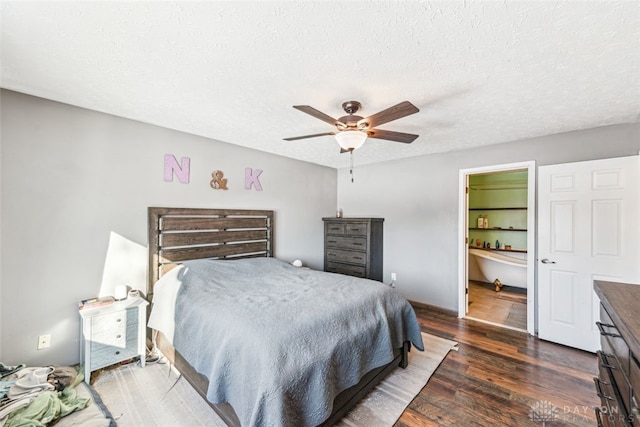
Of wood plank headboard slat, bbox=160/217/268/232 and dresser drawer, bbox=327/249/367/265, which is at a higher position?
wood plank headboard slat, bbox=160/217/268/232

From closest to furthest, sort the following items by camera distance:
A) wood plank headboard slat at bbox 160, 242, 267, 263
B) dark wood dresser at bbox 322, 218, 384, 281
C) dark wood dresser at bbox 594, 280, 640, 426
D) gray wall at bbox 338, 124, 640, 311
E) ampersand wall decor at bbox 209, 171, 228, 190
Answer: dark wood dresser at bbox 594, 280, 640, 426, wood plank headboard slat at bbox 160, 242, 267, 263, gray wall at bbox 338, 124, 640, 311, ampersand wall decor at bbox 209, 171, 228, 190, dark wood dresser at bbox 322, 218, 384, 281

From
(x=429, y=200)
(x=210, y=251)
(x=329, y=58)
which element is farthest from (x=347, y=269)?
(x=329, y=58)

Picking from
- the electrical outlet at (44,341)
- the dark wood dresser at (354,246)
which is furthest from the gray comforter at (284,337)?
the dark wood dresser at (354,246)

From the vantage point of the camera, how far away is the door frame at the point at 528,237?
3086 mm

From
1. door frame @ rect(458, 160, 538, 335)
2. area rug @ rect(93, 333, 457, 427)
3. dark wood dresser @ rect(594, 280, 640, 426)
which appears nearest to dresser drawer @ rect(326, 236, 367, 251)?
door frame @ rect(458, 160, 538, 335)

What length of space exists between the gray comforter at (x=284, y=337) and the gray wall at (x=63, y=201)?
852 millimetres

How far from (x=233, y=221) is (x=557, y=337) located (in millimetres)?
4000

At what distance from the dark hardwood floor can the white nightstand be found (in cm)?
234

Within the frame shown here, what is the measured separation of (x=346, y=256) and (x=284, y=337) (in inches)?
114

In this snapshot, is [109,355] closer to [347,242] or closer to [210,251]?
[210,251]

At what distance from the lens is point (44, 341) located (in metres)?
2.18

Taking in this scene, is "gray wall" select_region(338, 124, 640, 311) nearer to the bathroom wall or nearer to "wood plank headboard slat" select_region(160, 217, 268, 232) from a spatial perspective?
the bathroom wall

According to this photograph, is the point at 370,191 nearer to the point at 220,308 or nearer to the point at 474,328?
the point at 474,328

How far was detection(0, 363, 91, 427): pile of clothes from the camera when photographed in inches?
64.9
